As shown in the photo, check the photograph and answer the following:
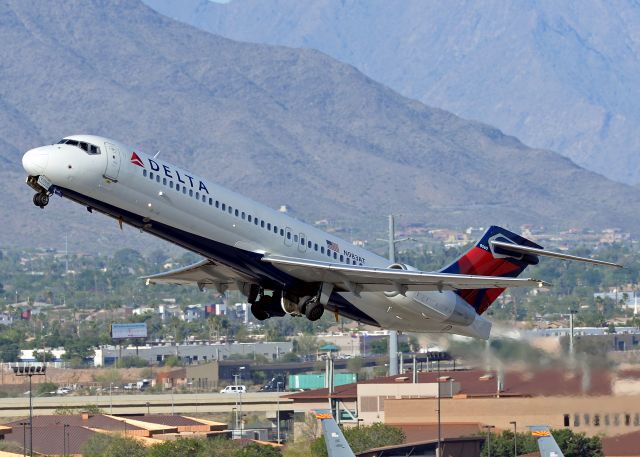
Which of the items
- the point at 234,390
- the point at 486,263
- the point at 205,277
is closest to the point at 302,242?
the point at 205,277

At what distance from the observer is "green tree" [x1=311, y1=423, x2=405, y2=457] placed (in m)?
104

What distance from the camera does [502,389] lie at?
285 feet

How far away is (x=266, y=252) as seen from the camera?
62688mm

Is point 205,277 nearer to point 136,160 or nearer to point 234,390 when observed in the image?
point 136,160

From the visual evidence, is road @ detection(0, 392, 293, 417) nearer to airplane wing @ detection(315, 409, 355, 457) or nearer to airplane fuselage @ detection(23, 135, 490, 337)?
airplane wing @ detection(315, 409, 355, 457)

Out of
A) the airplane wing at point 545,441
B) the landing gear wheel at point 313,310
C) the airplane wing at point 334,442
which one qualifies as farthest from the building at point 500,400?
the landing gear wheel at point 313,310

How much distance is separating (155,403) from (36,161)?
99994 mm

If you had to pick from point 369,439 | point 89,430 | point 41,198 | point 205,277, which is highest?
point 41,198

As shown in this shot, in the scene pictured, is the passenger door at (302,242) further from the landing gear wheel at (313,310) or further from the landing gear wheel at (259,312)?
the landing gear wheel at (259,312)

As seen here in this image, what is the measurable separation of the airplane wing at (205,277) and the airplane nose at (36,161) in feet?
33.3

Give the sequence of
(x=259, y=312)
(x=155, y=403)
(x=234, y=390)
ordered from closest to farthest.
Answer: (x=259, y=312) < (x=155, y=403) < (x=234, y=390)

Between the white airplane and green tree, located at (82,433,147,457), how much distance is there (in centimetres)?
3517

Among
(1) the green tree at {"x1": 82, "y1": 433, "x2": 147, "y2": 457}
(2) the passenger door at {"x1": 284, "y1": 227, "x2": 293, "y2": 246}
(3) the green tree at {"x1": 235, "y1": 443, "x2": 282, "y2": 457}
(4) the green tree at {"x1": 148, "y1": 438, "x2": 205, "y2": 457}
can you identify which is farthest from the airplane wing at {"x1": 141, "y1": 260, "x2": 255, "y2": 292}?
(1) the green tree at {"x1": 82, "y1": 433, "x2": 147, "y2": 457}

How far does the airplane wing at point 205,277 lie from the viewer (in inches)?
2618
